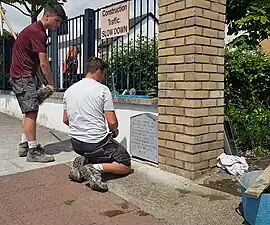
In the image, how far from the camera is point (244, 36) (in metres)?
5.81

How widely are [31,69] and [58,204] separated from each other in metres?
2.11

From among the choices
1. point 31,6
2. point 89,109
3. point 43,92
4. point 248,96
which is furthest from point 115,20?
point 31,6

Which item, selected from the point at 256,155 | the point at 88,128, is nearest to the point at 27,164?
the point at 88,128

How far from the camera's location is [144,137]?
4.59 meters

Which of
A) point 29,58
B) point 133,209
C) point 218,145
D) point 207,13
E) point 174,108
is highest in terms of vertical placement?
point 207,13

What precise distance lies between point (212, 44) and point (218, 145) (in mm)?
1205

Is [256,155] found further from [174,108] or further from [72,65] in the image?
[72,65]

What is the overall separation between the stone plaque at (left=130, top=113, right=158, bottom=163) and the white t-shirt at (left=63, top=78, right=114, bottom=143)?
76 cm

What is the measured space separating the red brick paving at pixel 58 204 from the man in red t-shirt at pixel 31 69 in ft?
2.04

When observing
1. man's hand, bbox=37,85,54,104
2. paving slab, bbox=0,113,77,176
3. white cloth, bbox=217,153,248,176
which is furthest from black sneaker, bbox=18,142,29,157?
white cloth, bbox=217,153,248,176

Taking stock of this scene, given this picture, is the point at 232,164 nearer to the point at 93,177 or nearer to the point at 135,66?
the point at 93,177

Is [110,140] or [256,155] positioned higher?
[110,140]

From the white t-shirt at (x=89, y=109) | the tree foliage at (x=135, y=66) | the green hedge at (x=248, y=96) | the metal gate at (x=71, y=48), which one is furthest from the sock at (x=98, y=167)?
the metal gate at (x=71, y=48)

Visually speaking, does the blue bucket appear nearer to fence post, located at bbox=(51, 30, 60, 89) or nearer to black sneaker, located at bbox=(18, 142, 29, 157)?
black sneaker, located at bbox=(18, 142, 29, 157)
